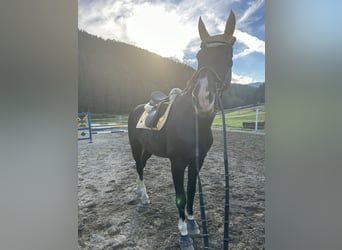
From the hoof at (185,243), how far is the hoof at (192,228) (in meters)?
0.03

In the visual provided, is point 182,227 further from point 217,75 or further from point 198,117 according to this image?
point 217,75

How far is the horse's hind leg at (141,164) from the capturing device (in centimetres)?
148

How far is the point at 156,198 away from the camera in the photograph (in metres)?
1.47

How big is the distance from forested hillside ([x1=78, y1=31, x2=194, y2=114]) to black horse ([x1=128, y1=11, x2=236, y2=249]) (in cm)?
14

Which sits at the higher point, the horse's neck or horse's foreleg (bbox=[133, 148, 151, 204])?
→ the horse's neck

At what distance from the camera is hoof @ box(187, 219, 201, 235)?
1421mm

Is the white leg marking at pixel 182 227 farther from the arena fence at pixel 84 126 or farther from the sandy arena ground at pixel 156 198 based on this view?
the arena fence at pixel 84 126

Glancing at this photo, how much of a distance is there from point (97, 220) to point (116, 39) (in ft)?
3.03

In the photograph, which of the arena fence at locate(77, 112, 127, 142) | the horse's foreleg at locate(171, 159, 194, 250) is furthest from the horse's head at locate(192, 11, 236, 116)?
the arena fence at locate(77, 112, 127, 142)

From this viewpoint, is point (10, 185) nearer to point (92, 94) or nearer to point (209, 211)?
point (92, 94)

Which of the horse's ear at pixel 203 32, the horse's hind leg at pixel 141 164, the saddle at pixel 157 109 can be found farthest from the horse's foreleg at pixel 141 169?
the horse's ear at pixel 203 32

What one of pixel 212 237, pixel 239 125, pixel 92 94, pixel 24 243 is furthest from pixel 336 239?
pixel 24 243

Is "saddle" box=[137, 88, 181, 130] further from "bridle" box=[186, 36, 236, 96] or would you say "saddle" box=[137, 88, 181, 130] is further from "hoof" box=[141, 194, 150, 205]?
"hoof" box=[141, 194, 150, 205]

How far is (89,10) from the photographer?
1543 mm
